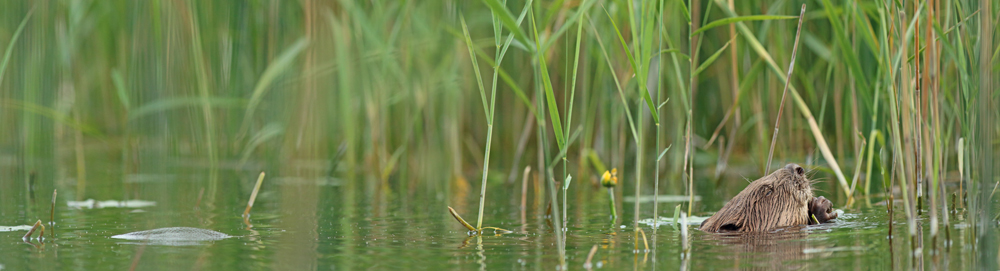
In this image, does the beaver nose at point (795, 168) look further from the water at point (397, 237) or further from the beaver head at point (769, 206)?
the water at point (397, 237)

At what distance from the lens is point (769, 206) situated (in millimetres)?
3590

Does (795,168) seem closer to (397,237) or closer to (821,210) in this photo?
(821,210)

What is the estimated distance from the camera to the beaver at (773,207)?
11.6 feet

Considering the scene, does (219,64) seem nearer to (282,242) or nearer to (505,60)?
(505,60)

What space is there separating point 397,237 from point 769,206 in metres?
1.37

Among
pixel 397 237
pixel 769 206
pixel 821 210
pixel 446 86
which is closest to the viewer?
pixel 397 237

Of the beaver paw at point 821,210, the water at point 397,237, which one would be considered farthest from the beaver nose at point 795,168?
the water at point 397,237

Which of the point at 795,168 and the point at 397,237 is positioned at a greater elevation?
the point at 795,168

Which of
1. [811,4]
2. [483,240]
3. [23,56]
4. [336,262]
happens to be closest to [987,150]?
[483,240]

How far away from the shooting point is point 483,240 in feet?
10.8

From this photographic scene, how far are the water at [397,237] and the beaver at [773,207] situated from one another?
0.37 feet

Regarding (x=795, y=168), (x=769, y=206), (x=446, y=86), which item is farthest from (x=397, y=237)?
(x=446, y=86)

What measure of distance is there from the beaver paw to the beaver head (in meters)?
0.03

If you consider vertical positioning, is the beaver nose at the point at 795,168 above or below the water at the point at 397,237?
above
